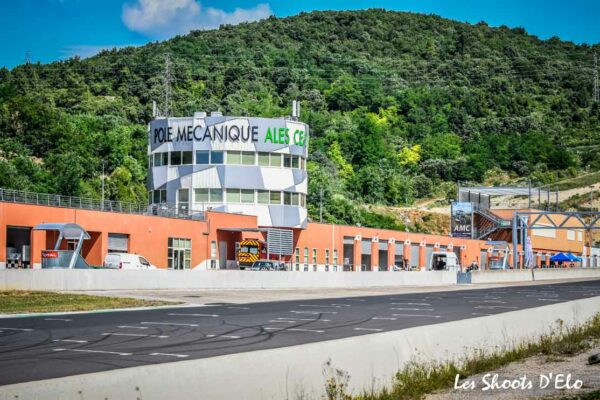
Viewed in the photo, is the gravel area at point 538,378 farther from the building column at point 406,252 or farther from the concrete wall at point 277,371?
the building column at point 406,252

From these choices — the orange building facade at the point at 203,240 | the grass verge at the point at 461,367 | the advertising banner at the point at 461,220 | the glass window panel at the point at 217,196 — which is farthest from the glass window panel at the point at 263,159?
the grass verge at the point at 461,367

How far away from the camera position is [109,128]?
137250mm

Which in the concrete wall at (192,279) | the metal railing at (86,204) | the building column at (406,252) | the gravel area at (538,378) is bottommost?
the gravel area at (538,378)

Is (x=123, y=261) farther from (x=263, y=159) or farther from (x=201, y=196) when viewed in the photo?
(x=263, y=159)

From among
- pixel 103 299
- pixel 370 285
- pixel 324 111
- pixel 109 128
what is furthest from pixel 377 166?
pixel 103 299

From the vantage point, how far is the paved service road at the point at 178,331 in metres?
17.3

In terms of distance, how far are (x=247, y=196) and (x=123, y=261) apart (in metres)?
20.1

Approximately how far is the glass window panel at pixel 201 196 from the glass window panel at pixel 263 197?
4090 millimetres

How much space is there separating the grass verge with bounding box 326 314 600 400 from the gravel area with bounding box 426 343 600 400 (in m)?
0.22

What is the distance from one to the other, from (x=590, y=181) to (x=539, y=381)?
17320cm

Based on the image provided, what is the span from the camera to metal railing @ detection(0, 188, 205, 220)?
54.7 m

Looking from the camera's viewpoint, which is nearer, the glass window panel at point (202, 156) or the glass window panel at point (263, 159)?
the glass window panel at point (202, 156)

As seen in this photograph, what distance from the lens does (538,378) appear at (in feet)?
54.7

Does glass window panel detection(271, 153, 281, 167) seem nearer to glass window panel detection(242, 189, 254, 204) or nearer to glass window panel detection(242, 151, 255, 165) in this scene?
glass window panel detection(242, 151, 255, 165)
